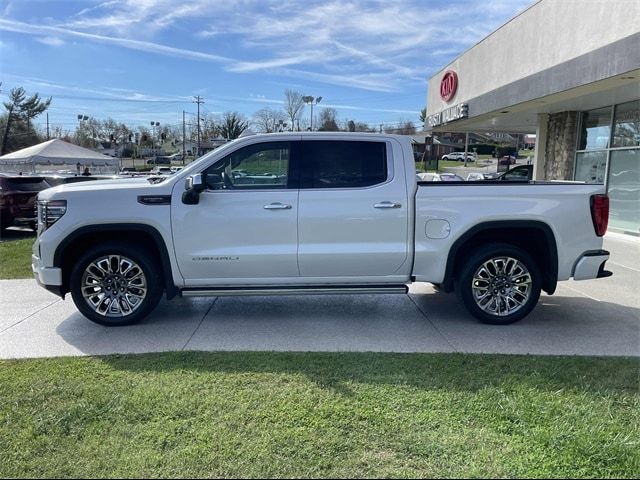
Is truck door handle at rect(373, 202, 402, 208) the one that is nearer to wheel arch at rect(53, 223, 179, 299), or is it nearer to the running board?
the running board

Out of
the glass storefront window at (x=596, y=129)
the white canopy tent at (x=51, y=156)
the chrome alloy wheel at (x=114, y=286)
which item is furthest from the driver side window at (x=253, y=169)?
the white canopy tent at (x=51, y=156)

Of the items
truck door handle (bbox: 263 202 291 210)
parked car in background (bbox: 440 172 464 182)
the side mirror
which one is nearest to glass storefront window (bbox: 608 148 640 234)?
parked car in background (bbox: 440 172 464 182)

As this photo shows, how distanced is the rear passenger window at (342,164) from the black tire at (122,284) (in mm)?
1867

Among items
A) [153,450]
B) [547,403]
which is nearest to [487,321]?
[547,403]

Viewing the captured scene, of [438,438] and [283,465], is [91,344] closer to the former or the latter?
[283,465]

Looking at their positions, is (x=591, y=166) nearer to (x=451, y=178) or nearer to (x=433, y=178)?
(x=451, y=178)

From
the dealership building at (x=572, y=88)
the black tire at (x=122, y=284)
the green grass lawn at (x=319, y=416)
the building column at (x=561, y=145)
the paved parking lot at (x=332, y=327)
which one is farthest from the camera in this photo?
the building column at (x=561, y=145)

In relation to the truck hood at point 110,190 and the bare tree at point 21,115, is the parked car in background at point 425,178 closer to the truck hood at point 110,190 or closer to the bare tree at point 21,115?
the truck hood at point 110,190

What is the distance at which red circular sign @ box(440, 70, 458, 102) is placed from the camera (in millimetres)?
17953

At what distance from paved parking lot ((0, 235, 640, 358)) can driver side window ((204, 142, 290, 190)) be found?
5.01 ft

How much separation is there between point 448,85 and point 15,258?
15.5 meters

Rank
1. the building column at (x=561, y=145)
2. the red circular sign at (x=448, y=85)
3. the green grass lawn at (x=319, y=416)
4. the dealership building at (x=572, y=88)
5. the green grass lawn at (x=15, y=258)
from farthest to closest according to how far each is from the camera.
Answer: the red circular sign at (x=448, y=85) < the building column at (x=561, y=145) < the dealership building at (x=572, y=88) < the green grass lawn at (x=15, y=258) < the green grass lawn at (x=319, y=416)

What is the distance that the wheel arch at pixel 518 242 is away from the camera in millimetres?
5113

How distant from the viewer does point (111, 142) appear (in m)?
95.4
